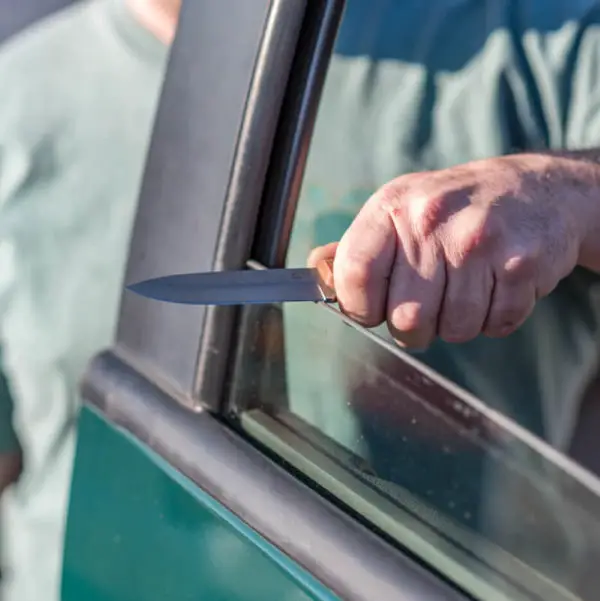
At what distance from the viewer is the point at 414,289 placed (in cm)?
82

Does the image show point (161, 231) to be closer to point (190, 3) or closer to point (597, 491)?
point (190, 3)

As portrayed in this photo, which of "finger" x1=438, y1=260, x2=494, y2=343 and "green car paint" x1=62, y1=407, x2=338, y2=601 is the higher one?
"finger" x1=438, y1=260, x2=494, y2=343

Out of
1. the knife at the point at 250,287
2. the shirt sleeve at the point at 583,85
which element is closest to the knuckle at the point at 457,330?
the knife at the point at 250,287

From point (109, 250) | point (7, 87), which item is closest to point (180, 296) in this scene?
point (109, 250)

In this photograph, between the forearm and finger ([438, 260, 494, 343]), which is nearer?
finger ([438, 260, 494, 343])

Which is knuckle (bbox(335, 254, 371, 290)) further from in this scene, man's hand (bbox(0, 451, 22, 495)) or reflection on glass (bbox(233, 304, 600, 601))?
man's hand (bbox(0, 451, 22, 495))

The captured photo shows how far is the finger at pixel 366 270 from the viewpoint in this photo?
815 millimetres

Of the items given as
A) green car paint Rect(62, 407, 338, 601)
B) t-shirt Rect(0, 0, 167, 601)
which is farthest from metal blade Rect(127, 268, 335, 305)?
t-shirt Rect(0, 0, 167, 601)

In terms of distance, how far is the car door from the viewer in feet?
2.62

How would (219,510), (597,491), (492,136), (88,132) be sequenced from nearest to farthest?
(597,491), (219,510), (492,136), (88,132)

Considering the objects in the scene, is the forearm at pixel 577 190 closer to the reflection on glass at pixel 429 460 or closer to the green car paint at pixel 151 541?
the reflection on glass at pixel 429 460

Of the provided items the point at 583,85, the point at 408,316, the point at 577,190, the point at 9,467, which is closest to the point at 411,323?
the point at 408,316

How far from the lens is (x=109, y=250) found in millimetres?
1225

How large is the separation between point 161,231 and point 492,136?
0.40m
